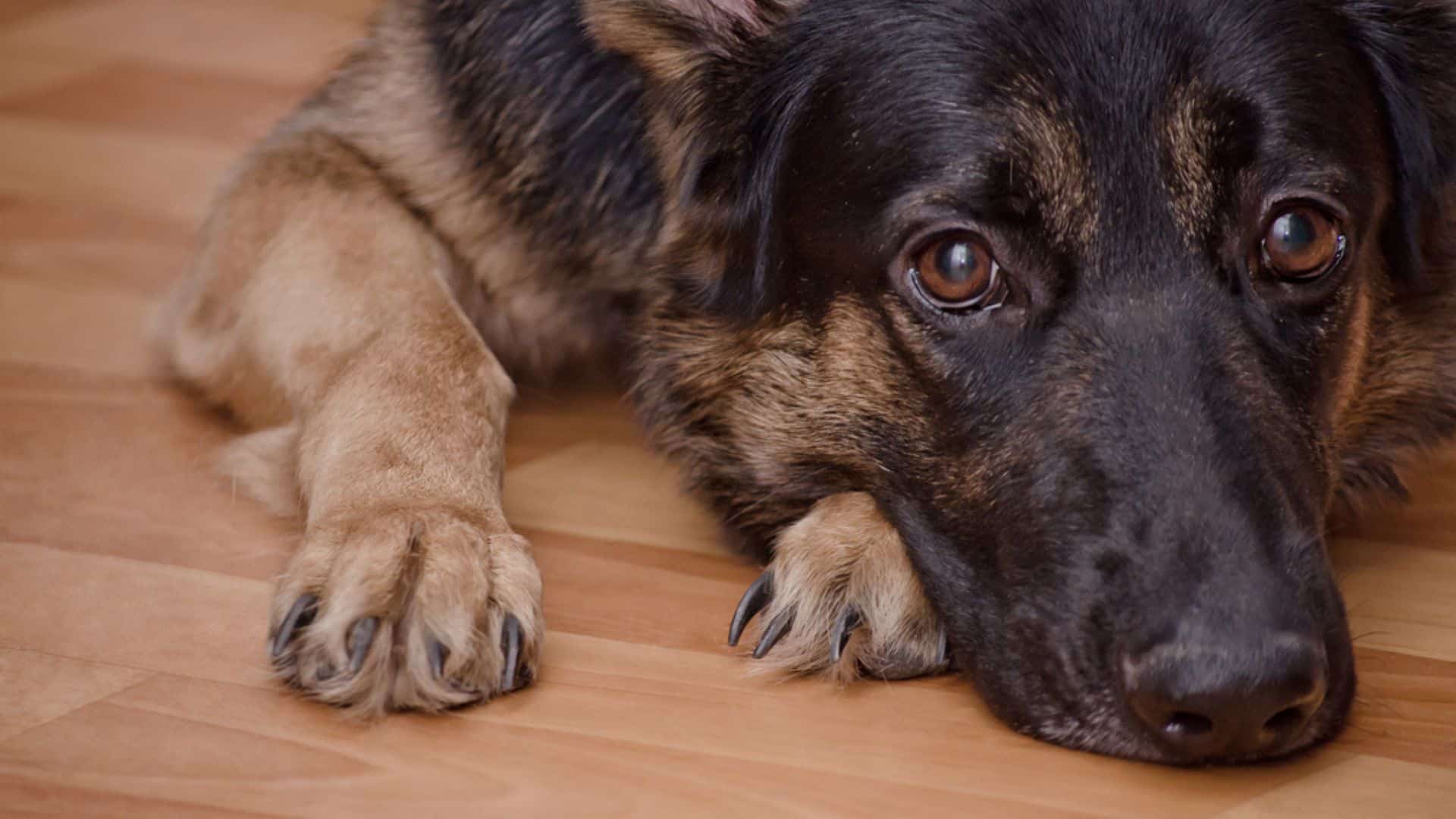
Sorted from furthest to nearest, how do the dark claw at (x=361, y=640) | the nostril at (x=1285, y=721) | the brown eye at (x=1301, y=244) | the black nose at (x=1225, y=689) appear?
1. the brown eye at (x=1301, y=244)
2. the dark claw at (x=361, y=640)
3. the nostril at (x=1285, y=721)
4. the black nose at (x=1225, y=689)

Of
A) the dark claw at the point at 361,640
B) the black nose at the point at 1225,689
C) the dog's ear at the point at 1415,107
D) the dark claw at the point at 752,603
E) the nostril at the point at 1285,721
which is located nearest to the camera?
the black nose at the point at 1225,689

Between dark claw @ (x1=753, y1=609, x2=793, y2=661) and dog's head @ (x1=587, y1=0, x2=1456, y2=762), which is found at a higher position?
dog's head @ (x1=587, y1=0, x2=1456, y2=762)

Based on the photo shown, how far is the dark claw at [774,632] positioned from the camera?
2311 mm

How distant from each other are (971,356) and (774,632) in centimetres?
44

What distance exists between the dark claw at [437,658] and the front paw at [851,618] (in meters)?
0.41

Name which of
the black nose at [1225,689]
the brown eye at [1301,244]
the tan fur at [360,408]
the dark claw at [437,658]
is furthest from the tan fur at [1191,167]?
the dark claw at [437,658]

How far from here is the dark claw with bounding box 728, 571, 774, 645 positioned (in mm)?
2354

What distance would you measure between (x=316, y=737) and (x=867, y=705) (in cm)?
Result: 69

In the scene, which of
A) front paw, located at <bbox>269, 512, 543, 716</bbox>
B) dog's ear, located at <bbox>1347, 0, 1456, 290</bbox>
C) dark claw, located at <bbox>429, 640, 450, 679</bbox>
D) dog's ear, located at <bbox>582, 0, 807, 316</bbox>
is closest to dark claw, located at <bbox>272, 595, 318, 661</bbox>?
front paw, located at <bbox>269, 512, 543, 716</bbox>

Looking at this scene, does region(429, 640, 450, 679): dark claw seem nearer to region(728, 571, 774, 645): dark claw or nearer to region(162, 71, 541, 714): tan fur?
region(162, 71, 541, 714): tan fur

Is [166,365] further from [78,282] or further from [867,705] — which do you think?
[867,705]

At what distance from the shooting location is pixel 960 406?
227 cm

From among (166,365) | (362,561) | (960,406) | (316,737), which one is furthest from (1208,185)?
(166,365)

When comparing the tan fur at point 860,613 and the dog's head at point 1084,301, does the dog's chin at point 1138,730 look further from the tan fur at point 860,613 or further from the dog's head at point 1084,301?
the tan fur at point 860,613
